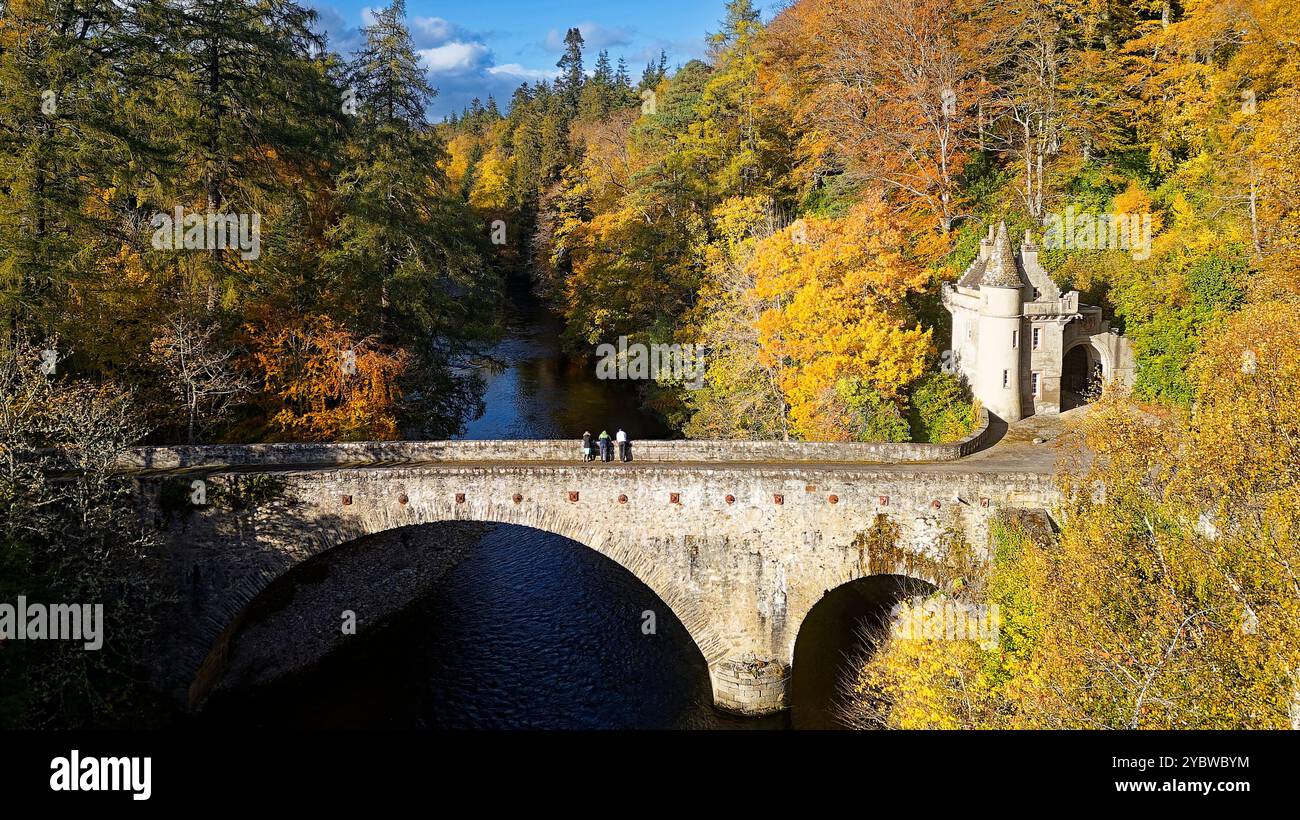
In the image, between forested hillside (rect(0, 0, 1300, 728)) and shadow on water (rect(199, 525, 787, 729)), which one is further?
shadow on water (rect(199, 525, 787, 729))

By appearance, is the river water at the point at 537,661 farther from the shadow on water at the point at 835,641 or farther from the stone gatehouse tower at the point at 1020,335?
the stone gatehouse tower at the point at 1020,335

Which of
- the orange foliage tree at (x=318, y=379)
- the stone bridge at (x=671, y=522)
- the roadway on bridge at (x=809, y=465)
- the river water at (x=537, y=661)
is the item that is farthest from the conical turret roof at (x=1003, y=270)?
the orange foliage tree at (x=318, y=379)

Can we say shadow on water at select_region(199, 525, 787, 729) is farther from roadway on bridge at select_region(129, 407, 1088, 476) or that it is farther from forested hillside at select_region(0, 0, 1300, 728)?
roadway on bridge at select_region(129, 407, 1088, 476)

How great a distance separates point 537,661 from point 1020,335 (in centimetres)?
1987

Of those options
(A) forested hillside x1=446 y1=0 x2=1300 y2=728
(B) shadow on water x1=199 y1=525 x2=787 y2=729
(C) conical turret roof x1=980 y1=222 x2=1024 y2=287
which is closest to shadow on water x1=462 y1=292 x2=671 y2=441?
(A) forested hillside x1=446 y1=0 x2=1300 y2=728

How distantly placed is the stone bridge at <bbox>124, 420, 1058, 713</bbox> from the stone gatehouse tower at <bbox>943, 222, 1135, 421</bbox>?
796cm

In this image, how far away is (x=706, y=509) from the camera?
2000 centimetres

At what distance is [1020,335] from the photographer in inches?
1107

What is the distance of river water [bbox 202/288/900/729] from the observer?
21.0 m

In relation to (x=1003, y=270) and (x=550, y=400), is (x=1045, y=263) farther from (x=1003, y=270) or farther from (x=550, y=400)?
(x=550, y=400)

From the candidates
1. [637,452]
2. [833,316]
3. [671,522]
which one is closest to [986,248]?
[833,316]

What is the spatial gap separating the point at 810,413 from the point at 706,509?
8.84m

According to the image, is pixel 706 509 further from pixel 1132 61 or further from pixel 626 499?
pixel 1132 61
